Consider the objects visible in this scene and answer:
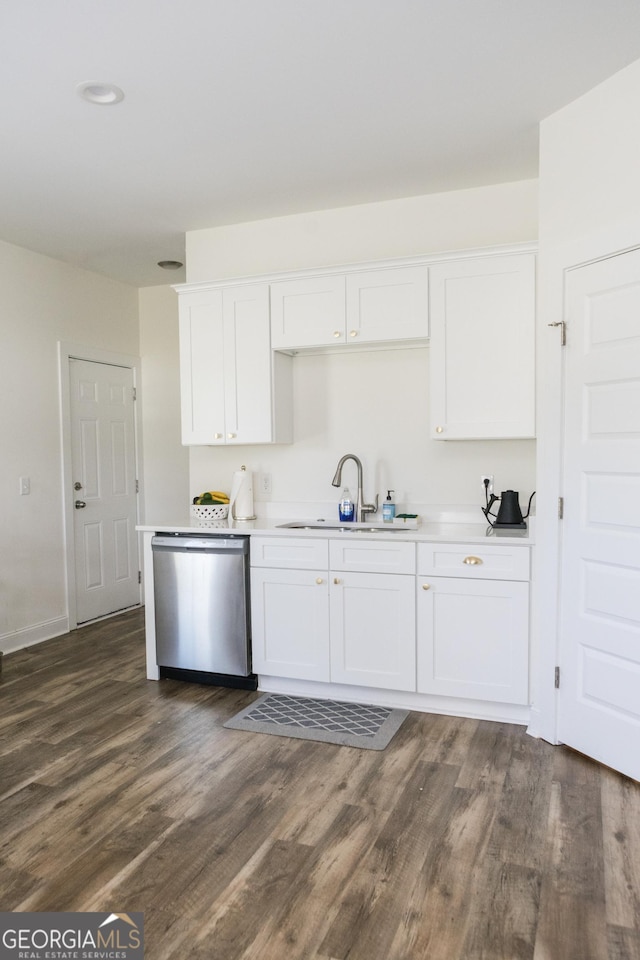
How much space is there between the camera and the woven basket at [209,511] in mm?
3902

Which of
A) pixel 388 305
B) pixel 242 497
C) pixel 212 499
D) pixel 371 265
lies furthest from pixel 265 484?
pixel 371 265

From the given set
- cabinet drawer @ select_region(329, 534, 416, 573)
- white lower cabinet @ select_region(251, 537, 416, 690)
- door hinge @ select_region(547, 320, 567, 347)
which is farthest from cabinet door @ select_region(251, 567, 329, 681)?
door hinge @ select_region(547, 320, 567, 347)

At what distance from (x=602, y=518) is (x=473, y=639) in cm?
85

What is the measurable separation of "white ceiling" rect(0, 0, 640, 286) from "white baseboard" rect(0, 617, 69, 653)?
2.60 meters

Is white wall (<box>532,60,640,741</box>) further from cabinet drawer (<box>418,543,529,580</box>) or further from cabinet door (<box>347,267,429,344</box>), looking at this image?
cabinet door (<box>347,267,429,344</box>)

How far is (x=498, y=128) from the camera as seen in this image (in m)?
2.95

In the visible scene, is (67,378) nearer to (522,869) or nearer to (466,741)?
(466,741)

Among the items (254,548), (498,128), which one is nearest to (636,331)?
(498,128)

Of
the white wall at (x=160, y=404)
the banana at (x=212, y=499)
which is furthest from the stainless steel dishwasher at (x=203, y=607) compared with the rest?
the white wall at (x=160, y=404)

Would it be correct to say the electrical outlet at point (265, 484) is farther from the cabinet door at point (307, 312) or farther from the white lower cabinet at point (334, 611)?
the cabinet door at point (307, 312)

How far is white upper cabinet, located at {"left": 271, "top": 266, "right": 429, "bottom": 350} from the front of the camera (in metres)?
3.42

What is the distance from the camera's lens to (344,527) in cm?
371

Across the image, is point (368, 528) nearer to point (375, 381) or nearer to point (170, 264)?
point (375, 381)

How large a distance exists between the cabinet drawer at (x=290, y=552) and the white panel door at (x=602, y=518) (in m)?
1.17
